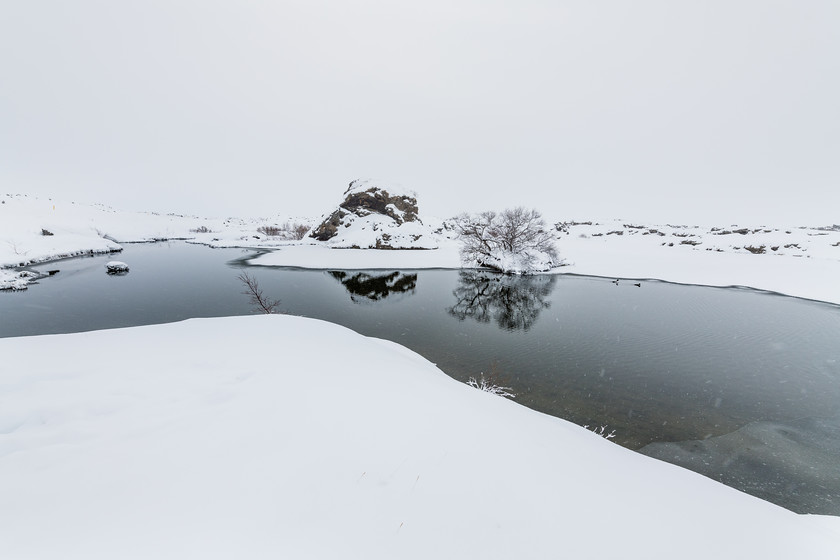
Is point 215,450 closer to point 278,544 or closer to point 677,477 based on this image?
point 278,544

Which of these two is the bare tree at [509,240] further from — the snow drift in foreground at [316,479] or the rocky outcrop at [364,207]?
the snow drift in foreground at [316,479]

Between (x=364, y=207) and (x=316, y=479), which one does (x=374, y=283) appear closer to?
(x=316, y=479)

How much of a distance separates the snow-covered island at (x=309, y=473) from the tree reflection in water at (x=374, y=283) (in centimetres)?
1549

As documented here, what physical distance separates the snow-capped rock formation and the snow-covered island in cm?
3919

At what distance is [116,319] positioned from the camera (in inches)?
579

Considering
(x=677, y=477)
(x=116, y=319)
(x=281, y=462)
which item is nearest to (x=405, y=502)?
(x=281, y=462)

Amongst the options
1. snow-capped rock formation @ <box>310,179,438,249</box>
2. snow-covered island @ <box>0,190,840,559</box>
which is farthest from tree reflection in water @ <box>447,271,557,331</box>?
snow-capped rock formation @ <box>310,179,438,249</box>

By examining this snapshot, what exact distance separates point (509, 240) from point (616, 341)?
2159 centimetres

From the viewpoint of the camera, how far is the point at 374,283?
2594cm

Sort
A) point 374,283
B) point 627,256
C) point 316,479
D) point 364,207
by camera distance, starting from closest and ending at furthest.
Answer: point 316,479
point 374,283
point 627,256
point 364,207

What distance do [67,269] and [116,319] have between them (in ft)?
71.2

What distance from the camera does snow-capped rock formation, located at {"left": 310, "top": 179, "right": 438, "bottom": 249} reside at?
44750 millimetres

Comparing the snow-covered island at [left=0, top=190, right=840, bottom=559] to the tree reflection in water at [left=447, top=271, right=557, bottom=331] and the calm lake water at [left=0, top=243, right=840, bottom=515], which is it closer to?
the calm lake water at [left=0, top=243, right=840, bottom=515]

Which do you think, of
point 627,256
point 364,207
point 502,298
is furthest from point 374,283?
point 627,256
